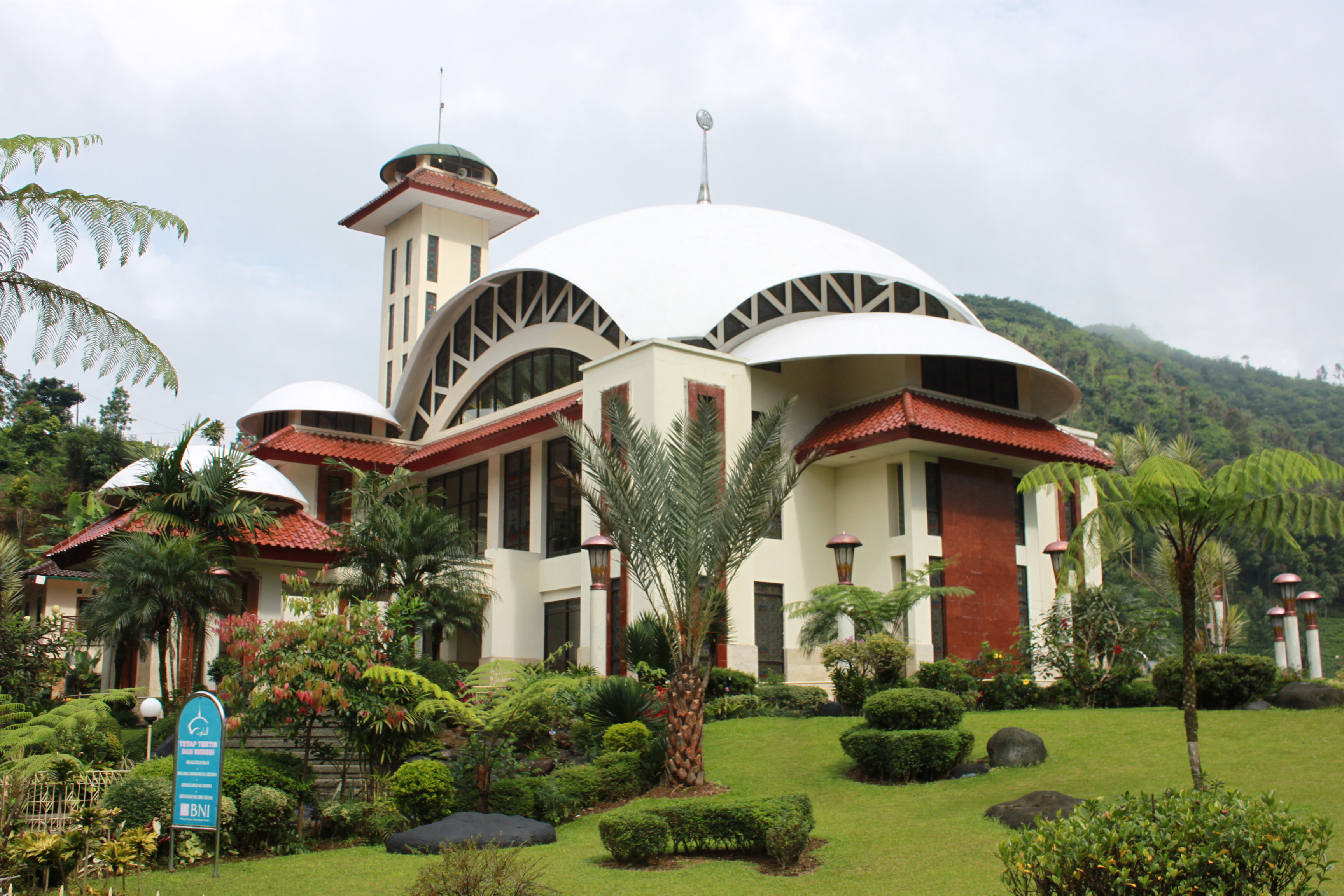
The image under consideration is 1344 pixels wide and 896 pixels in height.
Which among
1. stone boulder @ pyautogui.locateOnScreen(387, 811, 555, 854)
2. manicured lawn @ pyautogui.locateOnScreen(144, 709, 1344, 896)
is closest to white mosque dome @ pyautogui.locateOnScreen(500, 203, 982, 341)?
manicured lawn @ pyautogui.locateOnScreen(144, 709, 1344, 896)

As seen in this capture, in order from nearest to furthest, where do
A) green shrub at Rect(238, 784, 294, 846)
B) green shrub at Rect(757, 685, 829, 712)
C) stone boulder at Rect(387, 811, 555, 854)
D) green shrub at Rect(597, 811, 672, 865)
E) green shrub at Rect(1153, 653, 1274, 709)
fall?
green shrub at Rect(597, 811, 672, 865)
stone boulder at Rect(387, 811, 555, 854)
green shrub at Rect(238, 784, 294, 846)
green shrub at Rect(1153, 653, 1274, 709)
green shrub at Rect(757, 685, 829, 712)

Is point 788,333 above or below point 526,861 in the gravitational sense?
above

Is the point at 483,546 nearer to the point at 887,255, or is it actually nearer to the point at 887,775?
the point at 887,255

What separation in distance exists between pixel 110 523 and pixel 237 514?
5.16 m

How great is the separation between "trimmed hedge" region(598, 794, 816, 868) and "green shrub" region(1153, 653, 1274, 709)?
27.3 feet

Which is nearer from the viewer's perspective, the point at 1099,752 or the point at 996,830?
Result: the point at 996,830

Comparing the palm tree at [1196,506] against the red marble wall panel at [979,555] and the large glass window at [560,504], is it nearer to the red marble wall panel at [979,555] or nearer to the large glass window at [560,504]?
the red marble wall panel at [979,555]

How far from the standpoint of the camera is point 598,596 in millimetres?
19656

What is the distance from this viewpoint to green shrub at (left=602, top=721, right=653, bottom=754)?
1520 cm

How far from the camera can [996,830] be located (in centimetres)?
1062

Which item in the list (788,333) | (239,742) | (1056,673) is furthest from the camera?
(788,333)

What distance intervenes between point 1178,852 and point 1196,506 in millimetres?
5558

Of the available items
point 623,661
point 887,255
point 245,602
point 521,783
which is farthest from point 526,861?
point 887,255

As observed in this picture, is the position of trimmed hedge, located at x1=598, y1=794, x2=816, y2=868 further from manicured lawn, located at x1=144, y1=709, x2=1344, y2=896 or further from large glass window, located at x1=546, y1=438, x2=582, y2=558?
large glass window, located at x1=546, y1=438, x2=582, y2=558
